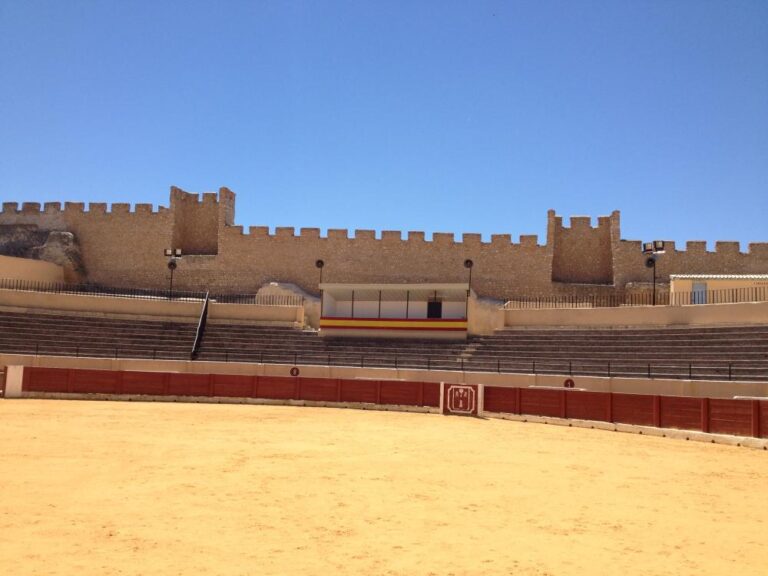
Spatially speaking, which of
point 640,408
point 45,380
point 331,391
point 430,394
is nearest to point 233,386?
point 331,391

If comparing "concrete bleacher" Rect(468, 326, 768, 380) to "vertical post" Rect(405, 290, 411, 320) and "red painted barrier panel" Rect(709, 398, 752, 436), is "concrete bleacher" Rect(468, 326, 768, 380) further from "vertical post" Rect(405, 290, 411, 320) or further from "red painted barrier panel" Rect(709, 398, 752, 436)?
"vertical post" Rect(405, 290, 411, 320)

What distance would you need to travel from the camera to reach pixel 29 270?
3788 centimetres

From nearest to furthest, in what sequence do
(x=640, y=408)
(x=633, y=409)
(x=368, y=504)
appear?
(x=368, y=504) < (x=640, y=408) < (x=633, y=409)

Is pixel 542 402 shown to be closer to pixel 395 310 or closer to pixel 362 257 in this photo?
pixel 395 310

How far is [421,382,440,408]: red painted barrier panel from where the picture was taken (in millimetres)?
23484

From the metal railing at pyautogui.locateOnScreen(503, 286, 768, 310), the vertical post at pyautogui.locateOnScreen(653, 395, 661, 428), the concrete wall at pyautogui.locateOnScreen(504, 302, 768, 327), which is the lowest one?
the vertical post at pyautogui.locateOnScreen(653, 395, 661, 428)

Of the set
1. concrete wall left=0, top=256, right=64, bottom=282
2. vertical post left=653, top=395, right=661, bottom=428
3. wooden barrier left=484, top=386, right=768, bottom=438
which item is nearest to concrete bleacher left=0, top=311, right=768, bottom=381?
wooden barrier left=484, top=386, right=768, bottom=438

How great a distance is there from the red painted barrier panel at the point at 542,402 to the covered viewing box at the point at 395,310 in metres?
8.50

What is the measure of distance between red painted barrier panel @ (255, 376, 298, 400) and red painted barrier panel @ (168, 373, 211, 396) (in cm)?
168

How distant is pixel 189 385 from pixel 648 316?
15.7 metres

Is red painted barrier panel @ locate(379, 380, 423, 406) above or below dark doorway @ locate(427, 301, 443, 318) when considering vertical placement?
below

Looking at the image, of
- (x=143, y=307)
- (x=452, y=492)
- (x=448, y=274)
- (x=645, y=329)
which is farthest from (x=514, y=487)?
(x=448, y=274)

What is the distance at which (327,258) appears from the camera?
39.9 metres

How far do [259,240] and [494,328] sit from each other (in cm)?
1545
